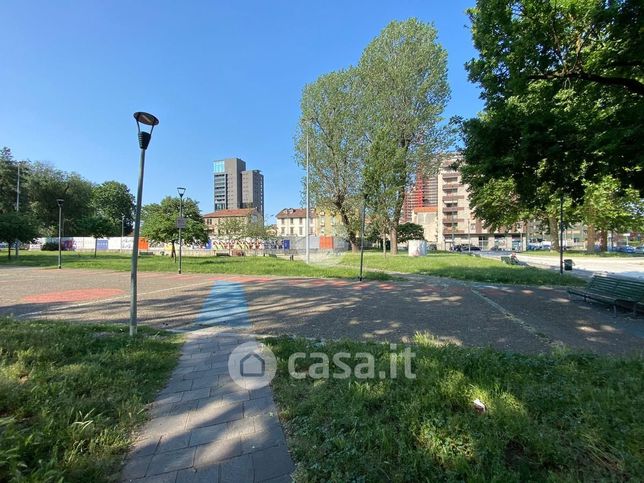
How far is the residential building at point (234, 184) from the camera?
100812 millimetres

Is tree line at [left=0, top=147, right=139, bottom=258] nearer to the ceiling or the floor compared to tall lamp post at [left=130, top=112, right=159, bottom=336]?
nearer to the ceiling

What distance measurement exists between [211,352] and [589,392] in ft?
14.9

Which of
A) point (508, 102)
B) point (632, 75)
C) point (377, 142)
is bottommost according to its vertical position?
point (508, 102)

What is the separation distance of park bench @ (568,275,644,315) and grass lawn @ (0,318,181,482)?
956cm

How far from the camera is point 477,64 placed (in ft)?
26.8

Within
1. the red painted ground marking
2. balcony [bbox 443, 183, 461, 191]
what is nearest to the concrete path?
the red painted ground marking

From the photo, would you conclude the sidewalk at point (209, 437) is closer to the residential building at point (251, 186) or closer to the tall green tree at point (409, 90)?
the tall green tree at point (409, 90)

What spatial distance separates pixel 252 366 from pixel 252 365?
0.03 metres

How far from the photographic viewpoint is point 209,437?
2.67 meters

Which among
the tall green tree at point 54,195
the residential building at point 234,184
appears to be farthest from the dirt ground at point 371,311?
the residential building at point 234,184

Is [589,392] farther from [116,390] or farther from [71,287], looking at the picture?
[71,287]

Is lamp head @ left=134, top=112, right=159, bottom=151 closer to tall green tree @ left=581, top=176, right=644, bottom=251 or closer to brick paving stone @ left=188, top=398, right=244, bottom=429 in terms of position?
brick paving stone @ left=188, top=398, right=244, bottom=429

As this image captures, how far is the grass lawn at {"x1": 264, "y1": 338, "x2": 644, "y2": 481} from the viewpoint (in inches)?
82.6

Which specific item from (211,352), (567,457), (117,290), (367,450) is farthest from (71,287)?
(567,457)
